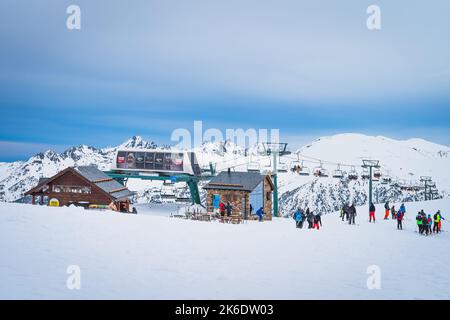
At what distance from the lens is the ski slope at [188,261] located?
8.01 metres

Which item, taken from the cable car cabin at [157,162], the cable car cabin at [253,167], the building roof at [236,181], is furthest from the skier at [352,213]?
the cable car cabin at [157,162]

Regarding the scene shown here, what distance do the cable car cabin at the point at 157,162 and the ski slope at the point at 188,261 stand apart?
967 inches

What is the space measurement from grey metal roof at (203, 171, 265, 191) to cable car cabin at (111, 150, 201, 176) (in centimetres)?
989

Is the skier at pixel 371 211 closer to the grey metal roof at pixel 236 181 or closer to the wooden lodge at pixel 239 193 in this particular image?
the wooden lodge at pixel 239 193

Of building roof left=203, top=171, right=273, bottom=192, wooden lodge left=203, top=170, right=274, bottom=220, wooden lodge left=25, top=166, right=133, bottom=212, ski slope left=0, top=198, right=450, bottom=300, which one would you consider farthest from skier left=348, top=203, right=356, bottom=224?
wooden lodge left=25, top=166, right=133, bottom=212

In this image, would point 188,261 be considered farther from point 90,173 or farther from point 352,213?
point 90,173

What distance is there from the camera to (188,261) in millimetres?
10320

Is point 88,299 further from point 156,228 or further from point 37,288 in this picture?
point 156,228

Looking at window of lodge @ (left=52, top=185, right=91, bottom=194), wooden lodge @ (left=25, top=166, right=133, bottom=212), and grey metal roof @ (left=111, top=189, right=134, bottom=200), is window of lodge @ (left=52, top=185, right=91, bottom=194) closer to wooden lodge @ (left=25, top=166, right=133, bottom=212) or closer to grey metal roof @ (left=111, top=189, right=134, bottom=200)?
wooden lodge @ (left=25, top=166, right=133, bottom=212)

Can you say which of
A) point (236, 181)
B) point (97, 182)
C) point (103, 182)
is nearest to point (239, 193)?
point (236, 181)

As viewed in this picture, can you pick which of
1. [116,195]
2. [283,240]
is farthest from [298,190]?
[283,240]

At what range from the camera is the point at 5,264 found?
28.7 feet

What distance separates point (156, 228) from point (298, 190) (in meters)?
191

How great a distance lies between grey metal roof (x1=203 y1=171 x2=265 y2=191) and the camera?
98.3 ft
